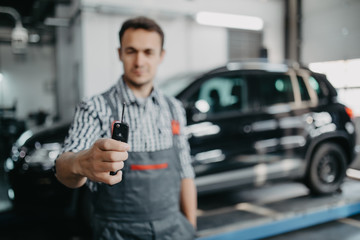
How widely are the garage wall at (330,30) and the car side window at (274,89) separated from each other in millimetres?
2345

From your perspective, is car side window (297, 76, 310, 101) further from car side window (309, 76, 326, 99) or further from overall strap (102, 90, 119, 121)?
overall strap (102, 90, 119, 121)

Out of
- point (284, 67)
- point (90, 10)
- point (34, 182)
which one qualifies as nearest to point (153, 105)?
point (34, 182)

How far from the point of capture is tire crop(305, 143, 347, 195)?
3.91m

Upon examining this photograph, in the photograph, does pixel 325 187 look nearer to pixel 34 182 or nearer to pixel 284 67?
pixel 284 67

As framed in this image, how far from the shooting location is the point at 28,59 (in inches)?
537

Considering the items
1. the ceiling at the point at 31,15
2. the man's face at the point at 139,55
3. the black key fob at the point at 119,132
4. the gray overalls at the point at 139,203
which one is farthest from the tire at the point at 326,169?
the ceiling at the point at 31,15

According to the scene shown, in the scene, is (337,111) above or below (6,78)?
below

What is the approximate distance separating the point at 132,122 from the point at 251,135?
92.6 inches

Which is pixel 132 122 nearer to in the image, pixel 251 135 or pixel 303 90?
pixel 251 135

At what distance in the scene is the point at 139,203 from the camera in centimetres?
126

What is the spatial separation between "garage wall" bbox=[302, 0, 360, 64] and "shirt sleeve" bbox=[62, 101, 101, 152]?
5.28 m

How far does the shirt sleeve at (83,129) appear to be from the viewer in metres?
1.19

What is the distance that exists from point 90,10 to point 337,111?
4598 millimetres

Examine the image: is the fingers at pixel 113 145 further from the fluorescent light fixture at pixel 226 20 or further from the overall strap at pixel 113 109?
the fluorescent light fixture at pixel 226 20
